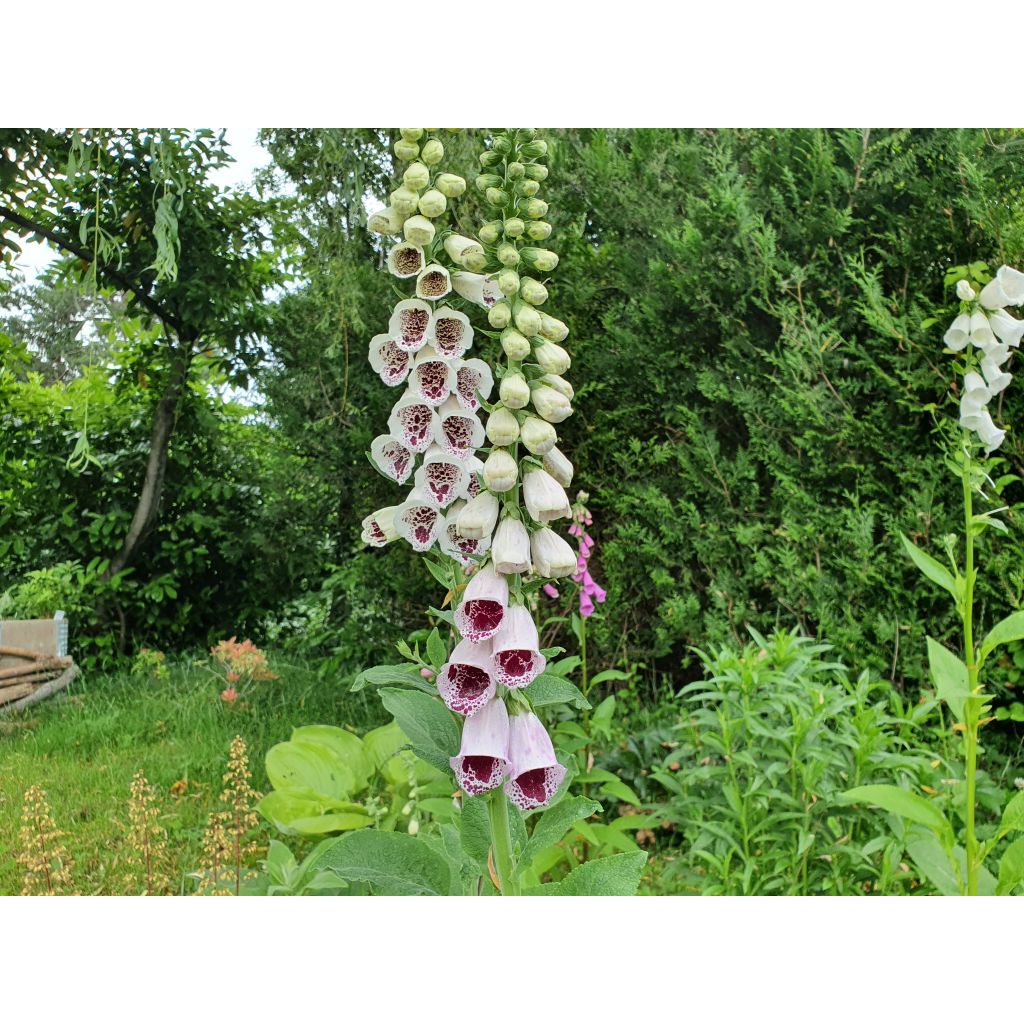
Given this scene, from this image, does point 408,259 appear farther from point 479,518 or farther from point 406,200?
point 479,518

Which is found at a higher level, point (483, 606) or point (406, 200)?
point (406, 200)

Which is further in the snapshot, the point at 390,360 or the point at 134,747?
the point at 134,747

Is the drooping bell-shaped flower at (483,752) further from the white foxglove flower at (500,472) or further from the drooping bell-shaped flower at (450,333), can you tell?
the drooping bell-shaped flower at (450,333)

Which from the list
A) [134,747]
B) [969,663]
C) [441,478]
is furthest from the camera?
[134,747]

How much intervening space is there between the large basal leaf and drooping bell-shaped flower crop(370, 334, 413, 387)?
41cm

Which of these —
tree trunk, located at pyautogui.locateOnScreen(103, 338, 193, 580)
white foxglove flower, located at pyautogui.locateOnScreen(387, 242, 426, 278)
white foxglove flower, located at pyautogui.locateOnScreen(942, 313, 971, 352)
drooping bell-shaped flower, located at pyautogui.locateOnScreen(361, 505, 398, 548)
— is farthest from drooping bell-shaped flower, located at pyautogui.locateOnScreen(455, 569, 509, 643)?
tree trunk, located at pyautogui.locateOnScreen(103, 338, 193, 580)

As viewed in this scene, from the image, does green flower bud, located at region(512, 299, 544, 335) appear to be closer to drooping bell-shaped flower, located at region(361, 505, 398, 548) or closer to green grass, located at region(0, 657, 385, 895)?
drooping bell-shaped flower, located at region(361, 505, 398, 548)

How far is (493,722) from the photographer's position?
2.29ft

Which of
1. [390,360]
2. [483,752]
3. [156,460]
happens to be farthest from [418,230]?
[156,460]

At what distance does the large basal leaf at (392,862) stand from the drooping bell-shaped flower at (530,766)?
9 centimetres

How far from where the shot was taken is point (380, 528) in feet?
3.17

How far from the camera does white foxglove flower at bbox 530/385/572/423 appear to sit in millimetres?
692

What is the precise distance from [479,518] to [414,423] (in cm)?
19

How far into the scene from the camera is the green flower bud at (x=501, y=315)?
694 mm
